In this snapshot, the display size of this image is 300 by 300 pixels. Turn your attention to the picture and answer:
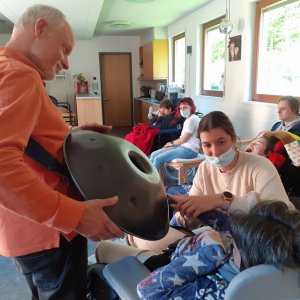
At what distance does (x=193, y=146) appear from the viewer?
370cm

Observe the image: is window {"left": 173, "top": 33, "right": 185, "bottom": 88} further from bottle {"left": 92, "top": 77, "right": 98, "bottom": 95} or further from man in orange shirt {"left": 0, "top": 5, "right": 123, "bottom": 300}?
man in orange shirt {"left": 0, "top": 5, "right": 123, "bottom": 300}

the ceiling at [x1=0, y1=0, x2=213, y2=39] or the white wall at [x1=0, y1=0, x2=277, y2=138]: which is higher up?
the ceiling at [x1=0, y1=0, x2=213, y2=39]

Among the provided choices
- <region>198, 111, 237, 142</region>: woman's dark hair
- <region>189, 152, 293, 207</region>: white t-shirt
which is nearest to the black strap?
<region>189, 152, 293, 207</region>: white t-shirt

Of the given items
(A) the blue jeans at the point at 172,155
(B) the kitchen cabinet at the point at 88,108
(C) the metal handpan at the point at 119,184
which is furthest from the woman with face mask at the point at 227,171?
(B) the kitchen cabinet at the point at 88,108

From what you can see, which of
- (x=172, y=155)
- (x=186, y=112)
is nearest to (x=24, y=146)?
(x=172, y=155)

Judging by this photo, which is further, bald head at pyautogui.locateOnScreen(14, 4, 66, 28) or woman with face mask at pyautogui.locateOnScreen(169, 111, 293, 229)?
woman with face mask at pyautogui.locateOnScreen(169, 111, 293, 229)

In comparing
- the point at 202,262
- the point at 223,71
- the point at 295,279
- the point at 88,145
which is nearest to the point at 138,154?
the point at 88,145

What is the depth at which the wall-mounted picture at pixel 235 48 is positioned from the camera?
12.9 ft

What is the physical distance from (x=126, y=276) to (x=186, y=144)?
284 centimetres

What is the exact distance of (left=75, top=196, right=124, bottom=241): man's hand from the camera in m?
0.70

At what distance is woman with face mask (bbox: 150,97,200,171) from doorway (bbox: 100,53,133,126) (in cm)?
500

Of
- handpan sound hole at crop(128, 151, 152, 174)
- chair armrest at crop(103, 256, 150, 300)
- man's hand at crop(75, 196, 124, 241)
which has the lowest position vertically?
chair armrest at crop(103, 256, 150, 300)

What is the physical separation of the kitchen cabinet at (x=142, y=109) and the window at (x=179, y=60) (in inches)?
31.2

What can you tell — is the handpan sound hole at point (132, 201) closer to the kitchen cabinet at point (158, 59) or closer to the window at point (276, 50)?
the window at point (276, 50)
